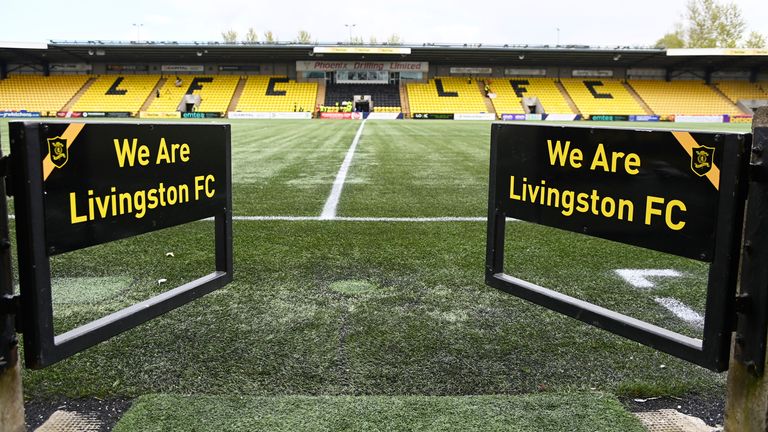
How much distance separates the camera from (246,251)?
4.83 m

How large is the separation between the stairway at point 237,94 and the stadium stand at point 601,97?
96.5 ft

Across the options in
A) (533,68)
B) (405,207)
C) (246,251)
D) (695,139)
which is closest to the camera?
(695,139)

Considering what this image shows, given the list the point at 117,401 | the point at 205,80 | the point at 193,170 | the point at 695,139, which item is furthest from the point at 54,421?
the point at 205,80

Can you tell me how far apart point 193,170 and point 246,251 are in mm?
2014

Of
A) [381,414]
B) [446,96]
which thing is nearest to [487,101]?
[446,96]

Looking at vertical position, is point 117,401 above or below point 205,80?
below

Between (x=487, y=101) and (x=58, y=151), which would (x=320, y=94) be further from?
(x=58, y=151)

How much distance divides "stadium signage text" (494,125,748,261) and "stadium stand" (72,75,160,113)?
50.1m

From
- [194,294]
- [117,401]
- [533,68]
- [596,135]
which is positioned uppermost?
[533,68]

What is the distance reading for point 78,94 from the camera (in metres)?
49.9

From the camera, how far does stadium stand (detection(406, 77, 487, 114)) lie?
50.6 m

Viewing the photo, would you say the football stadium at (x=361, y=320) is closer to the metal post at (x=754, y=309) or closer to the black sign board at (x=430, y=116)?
the metal post at (x=754, y=309)

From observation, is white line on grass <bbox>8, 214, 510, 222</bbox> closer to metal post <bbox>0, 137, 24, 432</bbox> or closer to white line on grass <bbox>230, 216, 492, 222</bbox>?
white line on grass <bbox>230, 216, 492, 222</bbox>

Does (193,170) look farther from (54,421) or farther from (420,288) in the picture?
(420,288)
